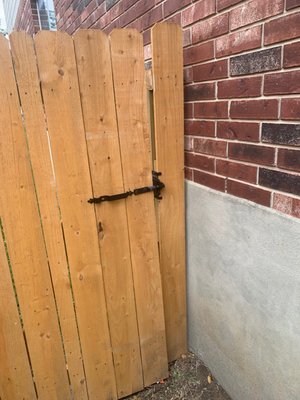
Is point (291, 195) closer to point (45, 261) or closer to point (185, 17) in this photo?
point (185, 17)

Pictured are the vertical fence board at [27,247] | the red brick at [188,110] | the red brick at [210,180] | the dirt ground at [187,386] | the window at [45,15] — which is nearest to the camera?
the vertical fence board at [27,247]

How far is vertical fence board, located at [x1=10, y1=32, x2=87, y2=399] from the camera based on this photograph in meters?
1.49

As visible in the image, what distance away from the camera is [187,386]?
7.20 feet

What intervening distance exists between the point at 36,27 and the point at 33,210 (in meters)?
4.81

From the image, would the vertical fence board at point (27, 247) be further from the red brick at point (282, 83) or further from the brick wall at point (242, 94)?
the red brick at point (282, 83)

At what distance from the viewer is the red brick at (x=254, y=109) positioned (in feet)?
4.44

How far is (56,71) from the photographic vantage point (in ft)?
5.09

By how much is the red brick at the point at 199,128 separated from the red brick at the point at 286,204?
54 cm

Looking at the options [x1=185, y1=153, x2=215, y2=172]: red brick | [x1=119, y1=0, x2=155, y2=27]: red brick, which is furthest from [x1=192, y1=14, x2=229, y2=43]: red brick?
[x1=185, y1=153, x2=215, y2=172]: red brick

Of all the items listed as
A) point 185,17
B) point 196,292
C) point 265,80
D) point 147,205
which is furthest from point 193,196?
point 185,17

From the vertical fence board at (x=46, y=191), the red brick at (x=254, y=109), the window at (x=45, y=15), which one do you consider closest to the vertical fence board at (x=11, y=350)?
the vertical fence board at (x=46, y=191)

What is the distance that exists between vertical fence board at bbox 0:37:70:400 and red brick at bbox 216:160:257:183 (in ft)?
3.27

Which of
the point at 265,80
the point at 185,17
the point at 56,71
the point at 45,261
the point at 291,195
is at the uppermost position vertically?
the point at 185,17

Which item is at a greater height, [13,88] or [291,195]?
[13,88]
